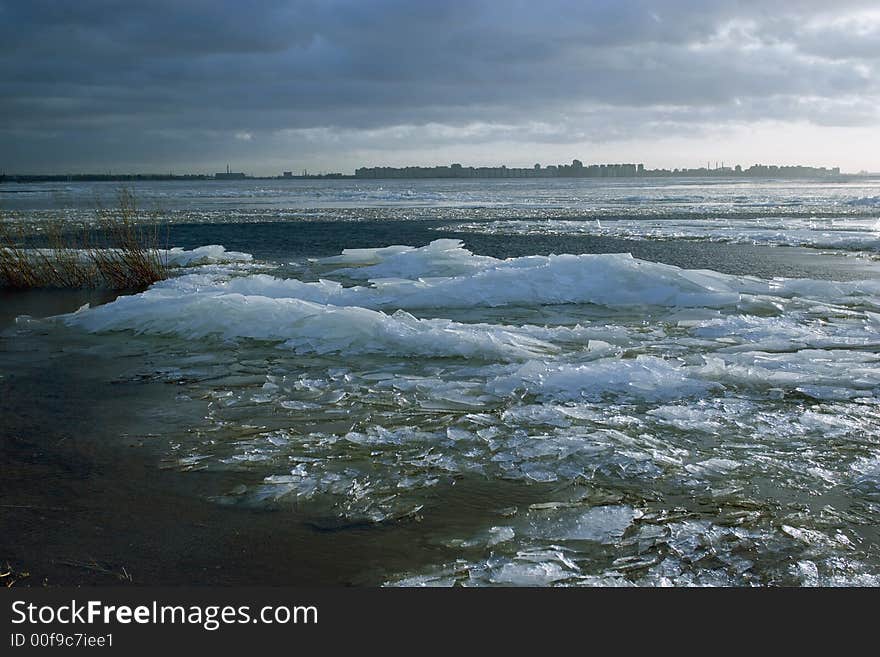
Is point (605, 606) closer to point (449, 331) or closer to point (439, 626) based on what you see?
point (439, 626)

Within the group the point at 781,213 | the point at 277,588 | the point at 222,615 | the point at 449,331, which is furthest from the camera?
the point at 781,213

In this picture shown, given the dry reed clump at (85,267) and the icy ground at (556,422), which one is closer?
the icy ground at (556,422)

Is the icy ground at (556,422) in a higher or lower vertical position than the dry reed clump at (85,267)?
lower

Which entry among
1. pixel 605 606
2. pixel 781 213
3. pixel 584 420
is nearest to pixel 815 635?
pixel 605 606

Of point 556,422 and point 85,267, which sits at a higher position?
point 85,267

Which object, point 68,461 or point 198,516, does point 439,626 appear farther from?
point 68,461

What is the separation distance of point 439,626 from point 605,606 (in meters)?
0.73

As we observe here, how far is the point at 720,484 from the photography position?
15.0 feet

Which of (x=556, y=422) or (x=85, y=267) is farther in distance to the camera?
(x=85, y=267)

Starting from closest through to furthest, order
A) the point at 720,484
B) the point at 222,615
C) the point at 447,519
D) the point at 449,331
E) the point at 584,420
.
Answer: the point at 222,615 < the point at 447,519 < the point at 720,484 < the point at 584,420 < the point at 449,331

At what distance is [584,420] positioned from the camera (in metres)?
5.79

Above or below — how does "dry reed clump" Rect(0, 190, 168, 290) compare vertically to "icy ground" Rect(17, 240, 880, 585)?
above

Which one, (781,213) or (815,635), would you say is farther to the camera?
(781,213)

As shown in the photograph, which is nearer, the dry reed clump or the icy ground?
the icy ground
